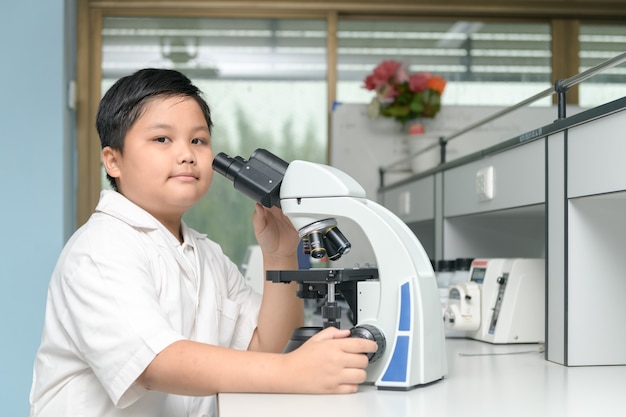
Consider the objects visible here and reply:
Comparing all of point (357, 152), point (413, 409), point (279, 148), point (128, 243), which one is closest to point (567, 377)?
point (413, 409)

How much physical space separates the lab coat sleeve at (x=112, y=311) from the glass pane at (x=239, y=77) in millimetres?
2681

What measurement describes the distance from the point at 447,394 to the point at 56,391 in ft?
1.94

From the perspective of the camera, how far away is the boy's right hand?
950 mm

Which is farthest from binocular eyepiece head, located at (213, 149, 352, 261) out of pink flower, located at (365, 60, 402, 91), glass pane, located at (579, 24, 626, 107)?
glass pane, located at (579, 24, 626, 107)

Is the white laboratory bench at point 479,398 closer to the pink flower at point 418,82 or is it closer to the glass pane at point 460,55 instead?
the pink flower at point 418,82

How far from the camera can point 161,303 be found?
114cm

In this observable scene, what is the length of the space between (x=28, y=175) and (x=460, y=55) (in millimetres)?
2259

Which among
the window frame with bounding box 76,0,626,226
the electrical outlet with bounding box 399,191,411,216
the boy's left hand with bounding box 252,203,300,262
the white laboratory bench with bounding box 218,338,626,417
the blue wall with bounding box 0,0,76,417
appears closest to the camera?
the white laboratory bench with bounding box 218,338,626,417

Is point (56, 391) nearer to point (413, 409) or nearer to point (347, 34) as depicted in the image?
point (413, 409)

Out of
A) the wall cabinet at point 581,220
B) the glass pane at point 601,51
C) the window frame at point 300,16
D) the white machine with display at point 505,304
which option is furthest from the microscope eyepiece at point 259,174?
the glass pane at point 601,51

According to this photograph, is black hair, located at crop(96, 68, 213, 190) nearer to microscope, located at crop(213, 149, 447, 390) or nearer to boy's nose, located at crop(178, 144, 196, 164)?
boy's nose, located at crop(178, 144, 196, 164)

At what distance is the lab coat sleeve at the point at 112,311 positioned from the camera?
0.97 meters

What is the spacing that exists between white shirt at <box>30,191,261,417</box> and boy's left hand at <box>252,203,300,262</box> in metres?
0.11

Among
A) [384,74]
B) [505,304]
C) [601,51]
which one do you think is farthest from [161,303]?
[601,51]
